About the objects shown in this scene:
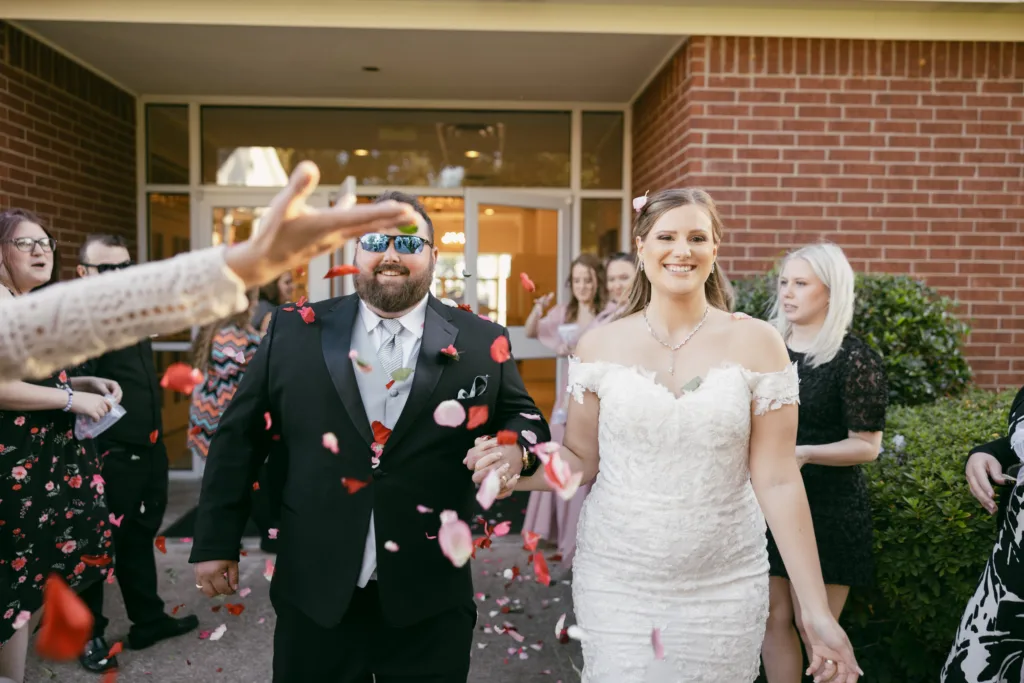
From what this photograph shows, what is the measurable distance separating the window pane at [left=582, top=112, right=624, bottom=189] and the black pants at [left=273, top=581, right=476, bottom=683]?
6.65 meters

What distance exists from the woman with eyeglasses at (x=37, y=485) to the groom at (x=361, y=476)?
3.77 ft

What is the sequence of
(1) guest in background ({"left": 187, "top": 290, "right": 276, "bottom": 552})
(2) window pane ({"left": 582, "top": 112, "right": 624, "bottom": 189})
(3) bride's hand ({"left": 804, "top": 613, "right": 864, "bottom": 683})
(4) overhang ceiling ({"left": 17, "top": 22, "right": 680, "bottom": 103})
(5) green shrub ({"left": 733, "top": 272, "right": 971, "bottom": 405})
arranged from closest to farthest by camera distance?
(3) bride's hand ({"left": 804, "top": 613, "right": 864, "bottom": 683}) < (5) green shrub ({"left": 733, "top": 272, "right": 971, "bottom": 405}) < (1) guest in background ({"left": 187, "top": 290, "right": 276, "bottom": 552}) < (4) overhang ceiling ({"left": 17, "top": 22, "right": 680, "bottom": 103}) < (2) window pane ({"left": 582, "top": 112, "right": 624, "bottom": 189})

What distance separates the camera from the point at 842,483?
3.33 m

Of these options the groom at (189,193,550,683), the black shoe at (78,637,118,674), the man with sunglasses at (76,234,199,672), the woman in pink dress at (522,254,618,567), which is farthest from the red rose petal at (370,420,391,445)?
the woman in pink dress at (522,254,618,567)

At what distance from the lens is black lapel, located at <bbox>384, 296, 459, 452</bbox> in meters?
2.47

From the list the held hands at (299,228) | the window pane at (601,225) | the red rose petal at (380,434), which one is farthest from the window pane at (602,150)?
the held hands at (299,228)

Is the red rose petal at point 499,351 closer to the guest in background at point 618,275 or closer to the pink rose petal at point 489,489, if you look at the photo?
the pink rose petal at point 489,489

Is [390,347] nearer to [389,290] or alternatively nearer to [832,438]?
[389,290]

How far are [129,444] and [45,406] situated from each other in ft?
3.84

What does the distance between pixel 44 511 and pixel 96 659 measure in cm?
124

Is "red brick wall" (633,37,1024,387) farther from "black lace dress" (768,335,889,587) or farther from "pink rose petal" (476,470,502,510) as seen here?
"pink rose petal" (476,470,502,510)

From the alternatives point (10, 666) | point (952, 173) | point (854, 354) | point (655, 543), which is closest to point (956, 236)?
point (952, 173)

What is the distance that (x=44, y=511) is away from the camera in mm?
3264

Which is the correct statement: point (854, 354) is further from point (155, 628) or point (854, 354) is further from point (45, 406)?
point (155, 628)
